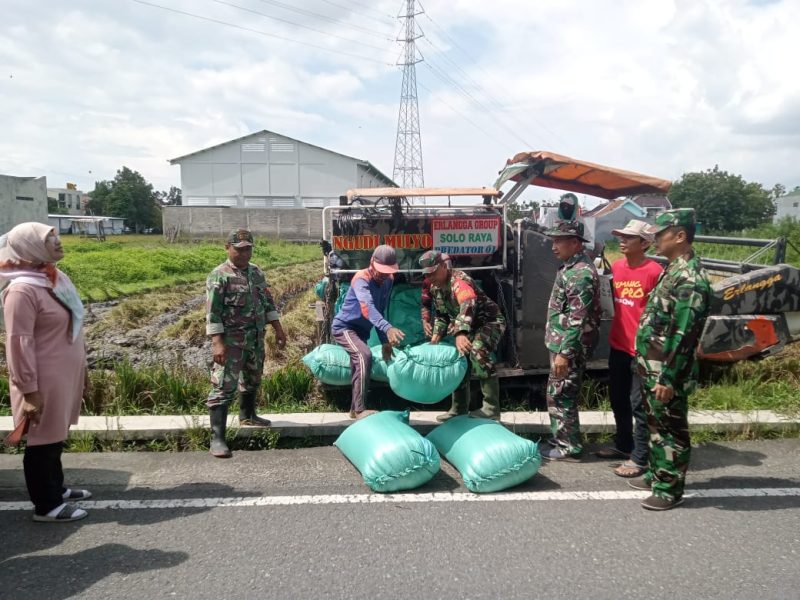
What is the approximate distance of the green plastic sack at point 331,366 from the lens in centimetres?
540

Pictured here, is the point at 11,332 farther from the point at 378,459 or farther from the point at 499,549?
the point at 499,549

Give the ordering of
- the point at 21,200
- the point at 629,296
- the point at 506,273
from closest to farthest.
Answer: the point at 629,296, the point at 506,273, the point at 21,200

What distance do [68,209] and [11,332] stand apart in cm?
10646

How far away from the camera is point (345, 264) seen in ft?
19.7

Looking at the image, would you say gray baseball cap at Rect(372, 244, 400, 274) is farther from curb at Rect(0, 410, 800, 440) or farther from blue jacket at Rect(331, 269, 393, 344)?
curb at Rect(0, 410, 800, 440)

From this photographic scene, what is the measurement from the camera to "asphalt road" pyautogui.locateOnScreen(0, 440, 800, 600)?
2.87 meters

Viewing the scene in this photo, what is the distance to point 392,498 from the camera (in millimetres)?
3830

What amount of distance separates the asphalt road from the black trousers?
0.43ft

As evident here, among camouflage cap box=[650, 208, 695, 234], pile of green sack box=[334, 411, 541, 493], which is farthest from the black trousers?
camouflage cap box=[650, 208, 695, 234]

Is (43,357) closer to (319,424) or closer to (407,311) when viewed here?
(319,424)

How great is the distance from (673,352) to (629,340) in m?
0.74

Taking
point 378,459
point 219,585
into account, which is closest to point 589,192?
point 378,459

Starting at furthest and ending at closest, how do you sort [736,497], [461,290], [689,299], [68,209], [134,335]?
[68,209], [134,335], [461,290], [736,497], [689,299]

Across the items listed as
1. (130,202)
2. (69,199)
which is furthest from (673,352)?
(69,199)
